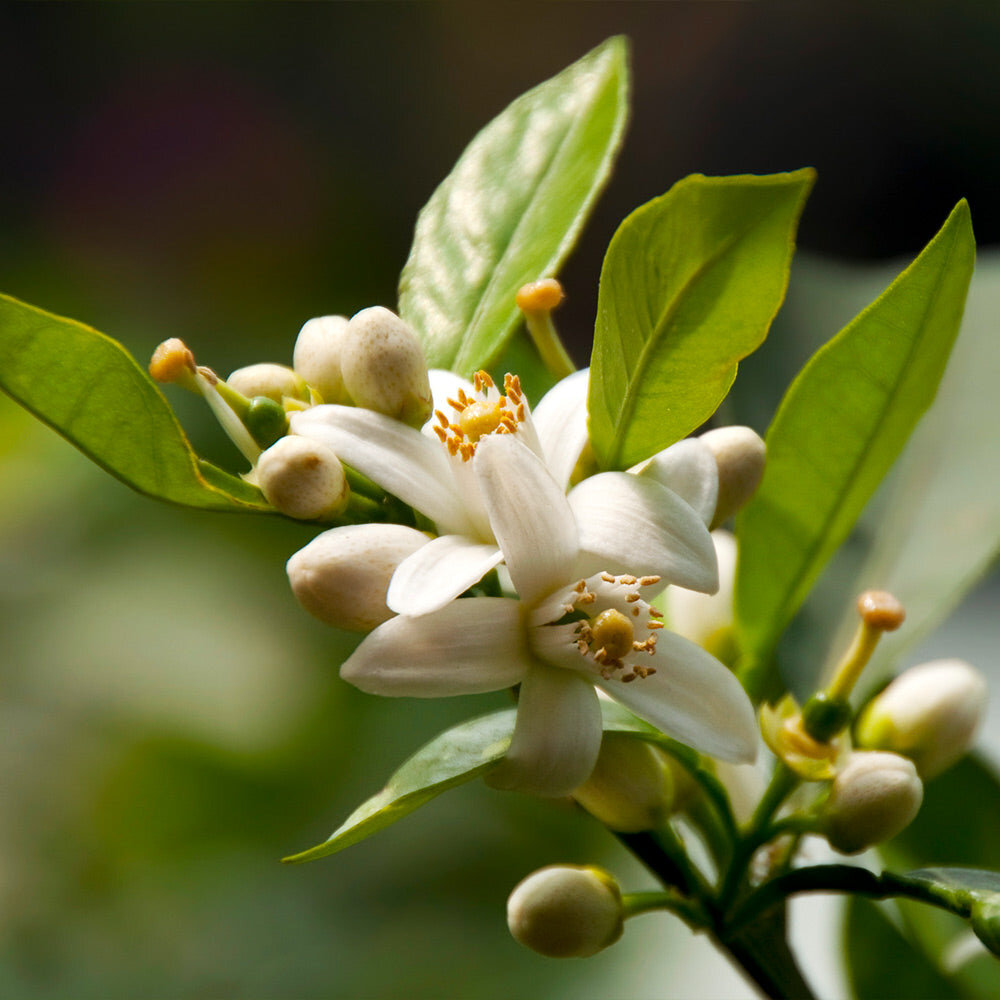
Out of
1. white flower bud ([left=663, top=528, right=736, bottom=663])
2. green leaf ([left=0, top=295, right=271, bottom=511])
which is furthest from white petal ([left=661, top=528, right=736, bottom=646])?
green leaf ([left=0, top=295, right=271, bottom=511])

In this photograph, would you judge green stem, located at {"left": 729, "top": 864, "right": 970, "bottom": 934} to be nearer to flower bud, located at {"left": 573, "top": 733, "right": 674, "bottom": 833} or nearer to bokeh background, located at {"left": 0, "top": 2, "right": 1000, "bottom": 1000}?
flower bud, located at {"left": 573, "top": 733, "right": 674, "bottom": 833}

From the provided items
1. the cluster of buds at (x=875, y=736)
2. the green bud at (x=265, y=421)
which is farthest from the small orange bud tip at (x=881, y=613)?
the green bud at (x=265, y=421)

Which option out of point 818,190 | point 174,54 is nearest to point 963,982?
point 818,190

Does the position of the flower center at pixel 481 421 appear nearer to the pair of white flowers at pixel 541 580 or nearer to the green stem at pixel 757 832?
the pair of white flowers at pixel 541 580

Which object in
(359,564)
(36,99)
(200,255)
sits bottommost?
(200,255)

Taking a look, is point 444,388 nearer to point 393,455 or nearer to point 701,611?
point 393,455

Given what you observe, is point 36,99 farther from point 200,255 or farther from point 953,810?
point 953,810

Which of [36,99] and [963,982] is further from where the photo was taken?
[36,99]

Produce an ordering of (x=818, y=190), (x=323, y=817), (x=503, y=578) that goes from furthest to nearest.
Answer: (x=818, y=190)
(x=323, y=817)
(x=503, y=578)
